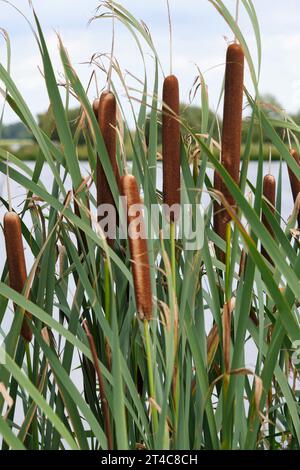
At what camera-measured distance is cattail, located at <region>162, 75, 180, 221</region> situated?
94 centimetres

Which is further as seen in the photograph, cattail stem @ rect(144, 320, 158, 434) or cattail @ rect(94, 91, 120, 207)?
cattail @ rect(94, 91, 120, 207)

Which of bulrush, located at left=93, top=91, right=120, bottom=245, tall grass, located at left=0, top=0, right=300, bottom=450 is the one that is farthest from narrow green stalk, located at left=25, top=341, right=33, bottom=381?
bulrush, located at left=93, top=91, right=120, bottom=245

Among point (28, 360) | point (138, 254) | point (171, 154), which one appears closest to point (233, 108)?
point (171, 154)

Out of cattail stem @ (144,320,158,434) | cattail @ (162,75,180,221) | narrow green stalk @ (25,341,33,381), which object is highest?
cattail @ (162,75,180,221)

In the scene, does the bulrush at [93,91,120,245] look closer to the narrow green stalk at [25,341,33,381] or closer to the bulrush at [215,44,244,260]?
the bulrush at [215,44,244,260]

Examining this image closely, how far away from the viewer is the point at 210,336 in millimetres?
1090

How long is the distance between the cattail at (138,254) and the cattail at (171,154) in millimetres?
131

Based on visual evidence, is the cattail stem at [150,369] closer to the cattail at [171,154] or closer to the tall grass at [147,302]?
the tall grass at [147,302]

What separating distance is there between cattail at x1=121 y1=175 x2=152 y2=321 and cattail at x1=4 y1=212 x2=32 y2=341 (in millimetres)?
202

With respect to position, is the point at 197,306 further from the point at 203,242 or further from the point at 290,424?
the point at 290,424

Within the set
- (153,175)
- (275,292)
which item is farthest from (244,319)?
(153,175)

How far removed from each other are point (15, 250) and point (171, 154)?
24cm

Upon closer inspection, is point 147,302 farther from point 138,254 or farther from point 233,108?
point 233,108
